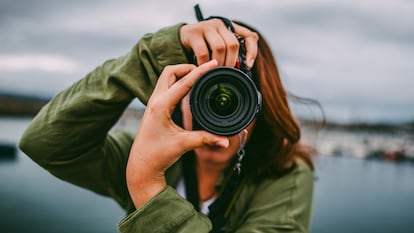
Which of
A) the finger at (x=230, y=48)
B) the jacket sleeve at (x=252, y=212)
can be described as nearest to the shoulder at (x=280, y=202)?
the jacket sleeve at (x=252, y=212)

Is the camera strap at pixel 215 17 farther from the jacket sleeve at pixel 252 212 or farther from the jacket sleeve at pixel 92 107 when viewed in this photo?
the jacket sleeve at pixel 252 212

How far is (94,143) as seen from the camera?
1525 millimetres

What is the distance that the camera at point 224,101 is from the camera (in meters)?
1.24

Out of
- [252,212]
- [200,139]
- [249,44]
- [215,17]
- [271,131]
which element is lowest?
[252,212]

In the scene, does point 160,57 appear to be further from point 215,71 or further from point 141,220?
point 141,220

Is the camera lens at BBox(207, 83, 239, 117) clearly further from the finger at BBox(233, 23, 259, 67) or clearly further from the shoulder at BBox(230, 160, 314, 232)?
the shoulder at BBox(230, 160, 314, 232)

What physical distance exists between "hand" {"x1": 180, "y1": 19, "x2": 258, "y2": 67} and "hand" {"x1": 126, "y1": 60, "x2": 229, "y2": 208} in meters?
0.09

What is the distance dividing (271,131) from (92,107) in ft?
2.34

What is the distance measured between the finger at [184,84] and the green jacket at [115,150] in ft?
0.56

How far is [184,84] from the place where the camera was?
48.5 inches

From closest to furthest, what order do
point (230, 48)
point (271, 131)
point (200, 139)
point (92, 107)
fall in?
point (200, 139)
point (230, 48)
point (92, 107)
point (271, 131)

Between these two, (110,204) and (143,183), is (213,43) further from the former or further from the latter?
(110,204)

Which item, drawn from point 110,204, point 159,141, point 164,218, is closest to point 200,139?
point 159,141

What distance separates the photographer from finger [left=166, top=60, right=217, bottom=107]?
1.22m
